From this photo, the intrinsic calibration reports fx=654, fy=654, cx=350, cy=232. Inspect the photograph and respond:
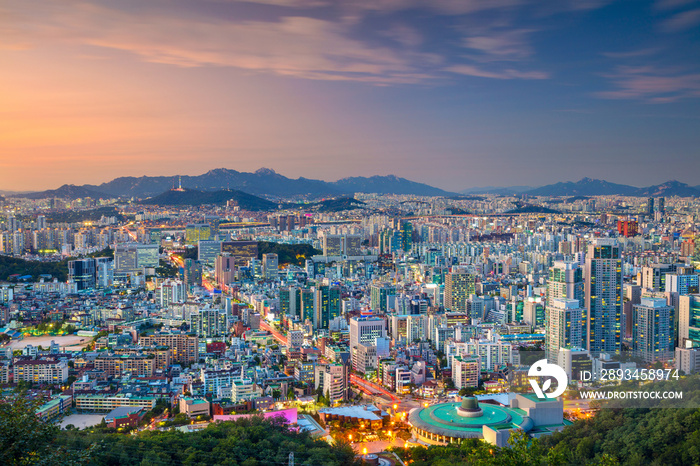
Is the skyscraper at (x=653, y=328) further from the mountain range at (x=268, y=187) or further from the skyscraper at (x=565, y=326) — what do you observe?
the mountain range at (x=268, y=187)

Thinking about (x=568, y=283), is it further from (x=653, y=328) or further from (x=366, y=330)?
(x=366, y=330)

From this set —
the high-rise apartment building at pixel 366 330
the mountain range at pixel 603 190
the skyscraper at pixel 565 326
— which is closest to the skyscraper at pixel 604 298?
the skyscraper at pixel 565 326

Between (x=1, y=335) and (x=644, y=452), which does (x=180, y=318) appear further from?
(x=644, y=452)

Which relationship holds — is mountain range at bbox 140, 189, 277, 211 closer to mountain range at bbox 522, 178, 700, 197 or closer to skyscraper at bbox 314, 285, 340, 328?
mountain range at bbox 522, 178, 700, 197

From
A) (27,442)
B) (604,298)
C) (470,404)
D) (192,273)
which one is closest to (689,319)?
(604,298)

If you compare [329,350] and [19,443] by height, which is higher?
[19,443]

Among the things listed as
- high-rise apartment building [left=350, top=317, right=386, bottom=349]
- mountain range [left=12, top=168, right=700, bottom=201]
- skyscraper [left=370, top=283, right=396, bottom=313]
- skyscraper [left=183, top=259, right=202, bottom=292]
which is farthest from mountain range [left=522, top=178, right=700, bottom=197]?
skyscraper [left=183, top=259, right=202, bottom=292]

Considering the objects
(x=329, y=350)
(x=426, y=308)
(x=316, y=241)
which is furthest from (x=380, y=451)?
(x=316, y=241)
